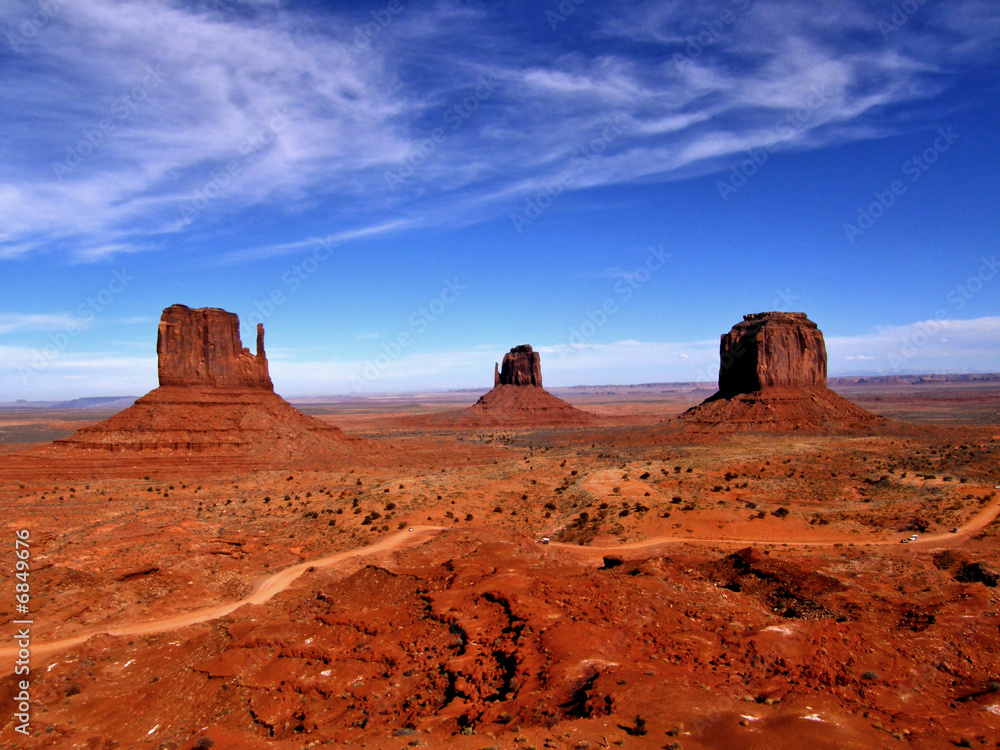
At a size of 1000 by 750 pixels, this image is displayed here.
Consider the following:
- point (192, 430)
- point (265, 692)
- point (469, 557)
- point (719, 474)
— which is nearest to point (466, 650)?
point (265, 692)

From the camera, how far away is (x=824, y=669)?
12.0m

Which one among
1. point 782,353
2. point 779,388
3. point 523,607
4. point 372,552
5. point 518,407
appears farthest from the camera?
point 518,407

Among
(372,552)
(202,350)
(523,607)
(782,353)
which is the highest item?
(202,350)

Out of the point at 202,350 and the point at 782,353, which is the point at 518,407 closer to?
the point at 782,353

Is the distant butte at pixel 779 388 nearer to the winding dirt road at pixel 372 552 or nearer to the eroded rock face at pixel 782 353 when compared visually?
the eroded rock face at pixel 782 353

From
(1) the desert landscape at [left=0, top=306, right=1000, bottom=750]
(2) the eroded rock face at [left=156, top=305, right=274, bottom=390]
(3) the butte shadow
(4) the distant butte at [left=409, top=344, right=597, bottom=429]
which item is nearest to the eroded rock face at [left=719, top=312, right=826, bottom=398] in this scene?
(1) the desert landscape at [left=0, top=306, right=1000, bottom=750]

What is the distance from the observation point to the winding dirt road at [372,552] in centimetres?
1761

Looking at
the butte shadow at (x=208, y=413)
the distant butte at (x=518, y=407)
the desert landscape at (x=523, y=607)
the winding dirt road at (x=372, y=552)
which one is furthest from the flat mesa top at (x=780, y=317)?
the butte shadow at (x=208, y=413)

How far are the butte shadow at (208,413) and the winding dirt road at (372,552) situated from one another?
31579 mm

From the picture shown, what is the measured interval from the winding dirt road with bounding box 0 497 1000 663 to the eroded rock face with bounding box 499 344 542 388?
334ft

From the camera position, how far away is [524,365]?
427 feet

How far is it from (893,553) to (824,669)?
13255 millimetres

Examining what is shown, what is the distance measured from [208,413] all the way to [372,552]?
38570 millimetres

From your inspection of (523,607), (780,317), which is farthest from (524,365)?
(523,607)
